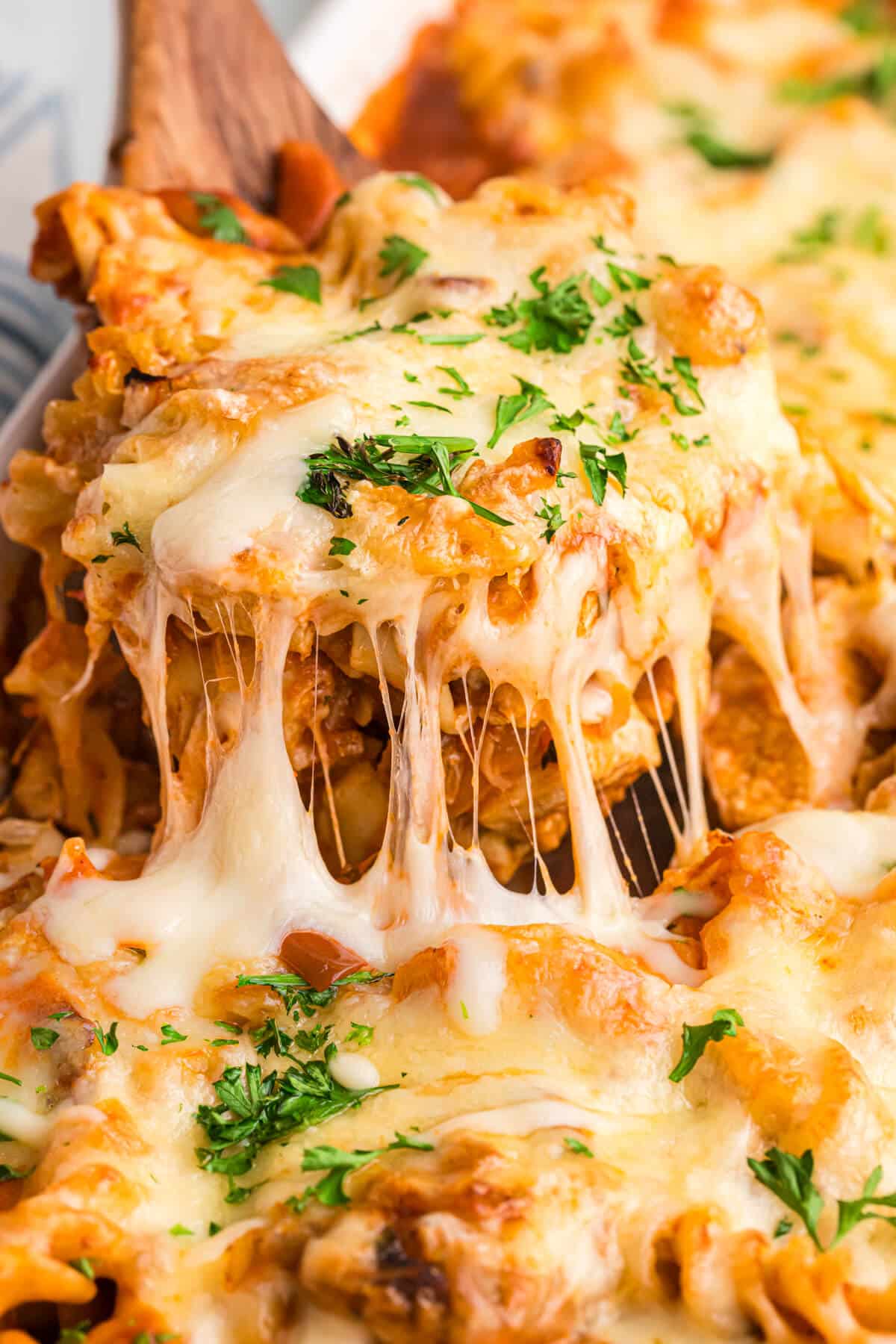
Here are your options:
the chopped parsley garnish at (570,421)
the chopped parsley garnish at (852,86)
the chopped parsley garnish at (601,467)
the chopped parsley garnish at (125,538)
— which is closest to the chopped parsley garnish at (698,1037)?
the chopped parsley garnish at (601,467)

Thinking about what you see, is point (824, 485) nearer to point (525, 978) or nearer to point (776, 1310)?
point (525, 978)

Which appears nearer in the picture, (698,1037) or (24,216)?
(698,1037)

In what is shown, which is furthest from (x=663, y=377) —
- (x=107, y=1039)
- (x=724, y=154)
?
(x=724, y=154)

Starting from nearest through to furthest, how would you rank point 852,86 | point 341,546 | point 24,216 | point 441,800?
point 341,546 < point 441,800 < point 24,216 < point 852,86

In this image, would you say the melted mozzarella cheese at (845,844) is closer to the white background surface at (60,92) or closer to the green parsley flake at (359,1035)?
the green parsley flake at (359,1035)

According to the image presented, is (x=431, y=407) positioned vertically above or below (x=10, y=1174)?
above

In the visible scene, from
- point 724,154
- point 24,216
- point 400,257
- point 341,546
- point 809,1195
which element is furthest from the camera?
point 724,154

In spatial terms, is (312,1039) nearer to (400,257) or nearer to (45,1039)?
(45,1039)

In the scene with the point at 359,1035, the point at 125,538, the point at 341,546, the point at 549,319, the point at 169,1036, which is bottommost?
the point at 359,1035
